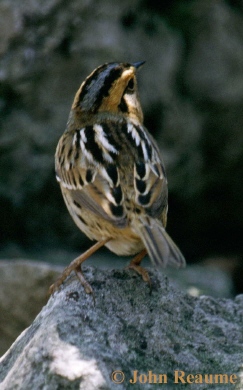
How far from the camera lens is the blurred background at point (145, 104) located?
24.5ft

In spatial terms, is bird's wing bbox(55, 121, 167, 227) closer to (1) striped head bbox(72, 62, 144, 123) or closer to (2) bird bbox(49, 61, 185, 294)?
(2) bird bbox(49, 61, 185, 294)

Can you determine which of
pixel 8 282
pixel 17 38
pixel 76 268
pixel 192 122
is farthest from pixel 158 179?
pixel 192 122

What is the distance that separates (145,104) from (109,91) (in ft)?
8.34

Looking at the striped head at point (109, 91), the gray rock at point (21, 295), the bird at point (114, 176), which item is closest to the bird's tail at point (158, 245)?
the bird at point (114, 176)

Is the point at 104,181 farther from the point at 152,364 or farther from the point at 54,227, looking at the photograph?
the point at 54,227

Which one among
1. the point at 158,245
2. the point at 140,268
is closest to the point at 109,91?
the point at 140,268

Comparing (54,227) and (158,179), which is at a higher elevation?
(54,227)

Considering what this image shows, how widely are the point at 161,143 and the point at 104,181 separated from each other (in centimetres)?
341

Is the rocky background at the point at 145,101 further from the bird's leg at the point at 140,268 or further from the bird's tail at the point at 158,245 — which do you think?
the bird's tail at the point at 158,245

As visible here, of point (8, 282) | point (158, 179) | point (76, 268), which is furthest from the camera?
point (8, 282)

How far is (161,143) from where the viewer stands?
8125 millimetres

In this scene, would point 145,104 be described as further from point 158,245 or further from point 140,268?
point 158,245

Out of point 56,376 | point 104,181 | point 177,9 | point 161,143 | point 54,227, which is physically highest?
point 177,9

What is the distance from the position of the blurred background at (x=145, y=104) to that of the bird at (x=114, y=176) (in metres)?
1.96
